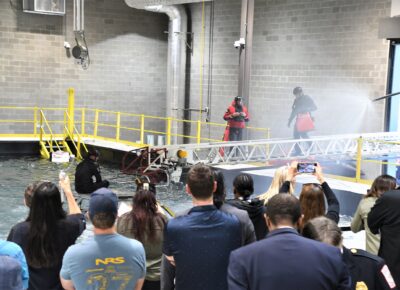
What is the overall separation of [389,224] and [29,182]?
9.33 m

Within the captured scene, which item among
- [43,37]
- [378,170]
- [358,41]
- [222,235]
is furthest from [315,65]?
[222,235]

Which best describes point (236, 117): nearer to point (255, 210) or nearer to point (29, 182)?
point (29, 182)

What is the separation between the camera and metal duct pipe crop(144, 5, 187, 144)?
57.4 ft

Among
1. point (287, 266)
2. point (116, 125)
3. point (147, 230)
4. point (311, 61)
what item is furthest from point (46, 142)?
point (287, 266)

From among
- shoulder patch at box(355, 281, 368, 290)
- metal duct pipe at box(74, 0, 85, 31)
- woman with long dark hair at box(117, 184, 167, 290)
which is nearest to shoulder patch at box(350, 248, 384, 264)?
shoulder patch at box(355, 281, 368, 290)

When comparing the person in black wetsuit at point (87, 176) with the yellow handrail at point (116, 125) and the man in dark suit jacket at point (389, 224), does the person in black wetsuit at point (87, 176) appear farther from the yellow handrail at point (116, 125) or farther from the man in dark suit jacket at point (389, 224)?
the yellow handrail at point (116, 125)

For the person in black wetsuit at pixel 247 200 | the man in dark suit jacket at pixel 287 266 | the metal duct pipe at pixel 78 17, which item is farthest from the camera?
the metal duct pipe at pixel 78 17

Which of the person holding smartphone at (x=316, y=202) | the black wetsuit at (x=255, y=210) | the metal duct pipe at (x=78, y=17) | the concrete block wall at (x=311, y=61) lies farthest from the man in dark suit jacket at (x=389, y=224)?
the metal duct pipe at (x=78, y=17)

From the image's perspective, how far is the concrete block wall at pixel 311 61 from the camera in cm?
1307

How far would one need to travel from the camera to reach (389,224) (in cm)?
384

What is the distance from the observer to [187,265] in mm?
2949

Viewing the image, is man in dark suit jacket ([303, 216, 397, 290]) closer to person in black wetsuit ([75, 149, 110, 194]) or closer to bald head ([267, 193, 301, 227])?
bald head ([267, 193, 301, 227])

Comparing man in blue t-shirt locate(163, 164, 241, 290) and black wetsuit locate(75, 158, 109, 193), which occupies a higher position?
man in blue t-shirt locate(163, 164, 241, 290)

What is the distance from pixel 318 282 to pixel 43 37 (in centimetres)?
1615
